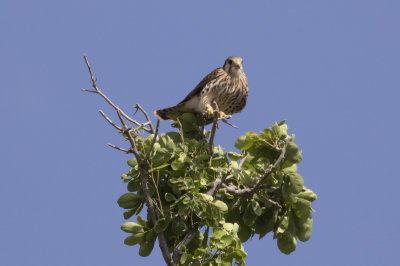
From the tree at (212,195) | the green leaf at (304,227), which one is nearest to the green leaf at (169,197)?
the tree at (212,195)

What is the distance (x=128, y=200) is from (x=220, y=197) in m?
0.80

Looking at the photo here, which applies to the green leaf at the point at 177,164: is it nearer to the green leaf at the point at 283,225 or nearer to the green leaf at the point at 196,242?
the green leaf at the point at 196,242

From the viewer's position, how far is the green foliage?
4633mm

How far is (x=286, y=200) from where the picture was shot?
4.94 metres

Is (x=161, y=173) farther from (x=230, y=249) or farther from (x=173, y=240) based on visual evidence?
(x=230, y=249)

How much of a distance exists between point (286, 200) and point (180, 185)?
36.1 inches

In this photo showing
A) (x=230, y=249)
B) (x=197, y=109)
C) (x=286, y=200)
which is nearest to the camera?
(x=230, y=249)

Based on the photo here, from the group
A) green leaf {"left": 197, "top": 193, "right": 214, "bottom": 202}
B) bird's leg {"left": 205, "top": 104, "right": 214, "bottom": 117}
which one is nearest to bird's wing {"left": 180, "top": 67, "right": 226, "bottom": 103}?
bird's leg {"left": 205, "top": 104, "right": 214, "bottom": 117}

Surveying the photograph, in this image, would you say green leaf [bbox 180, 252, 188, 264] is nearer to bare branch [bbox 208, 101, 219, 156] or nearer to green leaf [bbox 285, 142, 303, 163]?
bare branch [bbox 208, 101, 219, 156]

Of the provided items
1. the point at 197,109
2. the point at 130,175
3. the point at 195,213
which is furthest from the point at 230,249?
the point at 197,109

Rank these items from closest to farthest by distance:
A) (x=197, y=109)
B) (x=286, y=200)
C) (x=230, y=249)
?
(x=230, y=249) < (x=286, y=200) < (x=197, y=109)

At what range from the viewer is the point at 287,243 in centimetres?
508

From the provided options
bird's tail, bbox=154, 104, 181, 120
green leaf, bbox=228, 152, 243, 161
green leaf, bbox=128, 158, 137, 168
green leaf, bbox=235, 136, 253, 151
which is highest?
bird's tail, bbox=154, 104, 181, 120

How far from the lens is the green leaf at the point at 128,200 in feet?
16.1
